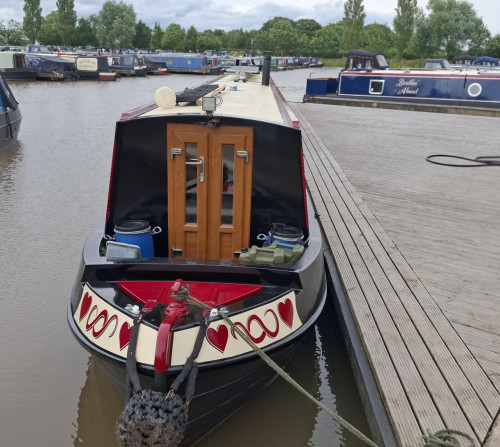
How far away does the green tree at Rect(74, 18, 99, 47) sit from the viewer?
93.8 metres

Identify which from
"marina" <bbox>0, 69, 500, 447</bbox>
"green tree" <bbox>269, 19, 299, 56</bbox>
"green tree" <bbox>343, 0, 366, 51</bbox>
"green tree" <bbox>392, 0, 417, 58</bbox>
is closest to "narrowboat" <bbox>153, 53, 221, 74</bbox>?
"green tree" <bbox>392, 0, 417, 58</bbox>

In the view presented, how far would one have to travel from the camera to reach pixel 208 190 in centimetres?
466

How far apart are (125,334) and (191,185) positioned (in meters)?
1.59

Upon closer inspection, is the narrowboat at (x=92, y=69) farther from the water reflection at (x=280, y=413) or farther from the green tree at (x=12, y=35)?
the green tree at (x=12, y=35)

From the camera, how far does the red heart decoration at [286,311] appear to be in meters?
4.09

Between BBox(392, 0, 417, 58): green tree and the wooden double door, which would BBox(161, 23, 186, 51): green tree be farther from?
the wooden double door

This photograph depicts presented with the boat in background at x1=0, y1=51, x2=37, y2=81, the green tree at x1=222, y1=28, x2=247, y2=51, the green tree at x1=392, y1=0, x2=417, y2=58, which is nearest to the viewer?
the boat in background at x1=0, y1=51, x2=37, y2=81

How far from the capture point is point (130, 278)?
168 inches

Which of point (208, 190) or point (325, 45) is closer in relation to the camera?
point (208, 190)

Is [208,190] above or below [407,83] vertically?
below

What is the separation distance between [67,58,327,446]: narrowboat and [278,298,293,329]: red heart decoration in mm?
12

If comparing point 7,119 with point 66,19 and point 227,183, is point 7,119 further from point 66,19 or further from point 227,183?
point 66,19

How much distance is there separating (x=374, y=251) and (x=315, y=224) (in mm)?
1268

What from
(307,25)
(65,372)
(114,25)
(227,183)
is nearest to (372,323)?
(227,183)
